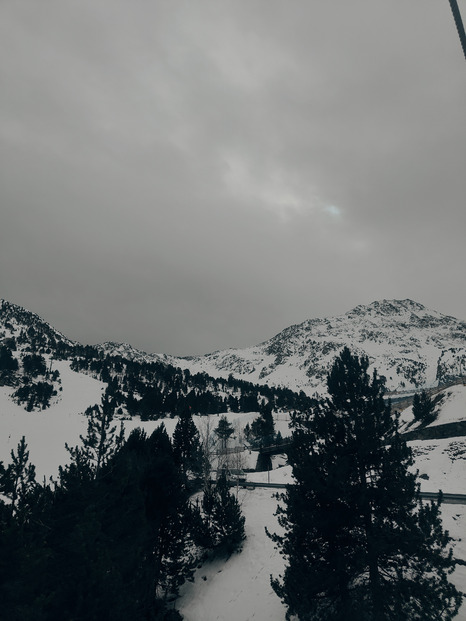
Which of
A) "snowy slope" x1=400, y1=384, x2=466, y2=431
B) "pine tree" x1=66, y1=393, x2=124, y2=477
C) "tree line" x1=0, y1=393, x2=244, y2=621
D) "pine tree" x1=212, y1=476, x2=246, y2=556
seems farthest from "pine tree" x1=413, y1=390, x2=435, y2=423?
"pine tree" x1=66, y1=393, x2=124, y2=477

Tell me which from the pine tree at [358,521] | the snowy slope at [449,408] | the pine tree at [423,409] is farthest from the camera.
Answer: the pine tree at [423,409]

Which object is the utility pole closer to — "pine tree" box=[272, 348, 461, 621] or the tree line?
"pine tree" box=[272, 348, 461, 621]

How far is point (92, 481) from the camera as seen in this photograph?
16688mm

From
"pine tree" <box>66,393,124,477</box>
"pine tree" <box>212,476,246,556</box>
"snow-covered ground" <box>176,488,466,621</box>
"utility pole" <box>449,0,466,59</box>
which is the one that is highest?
"utility pole" <box>449,0,466,59</box>

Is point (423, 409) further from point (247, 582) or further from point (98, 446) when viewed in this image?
point (98, 446)

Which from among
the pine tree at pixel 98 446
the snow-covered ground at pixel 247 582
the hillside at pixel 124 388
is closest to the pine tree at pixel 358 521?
the snow-covered ground at pixel 247 582

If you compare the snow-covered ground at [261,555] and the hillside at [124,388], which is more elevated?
the hillside at [124,388]

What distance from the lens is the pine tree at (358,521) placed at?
12.4 metres

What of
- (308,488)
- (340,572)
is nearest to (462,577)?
(340,572)

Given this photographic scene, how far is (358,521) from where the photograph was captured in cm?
1364

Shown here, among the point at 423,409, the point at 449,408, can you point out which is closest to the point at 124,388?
the point at 423,409

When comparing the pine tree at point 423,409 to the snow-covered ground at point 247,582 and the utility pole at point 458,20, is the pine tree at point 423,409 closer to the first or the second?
the snow-covered ground at point 247,582

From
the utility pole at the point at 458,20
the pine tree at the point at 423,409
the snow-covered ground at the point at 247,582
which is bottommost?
the snow-covered ground at the point at 247,582

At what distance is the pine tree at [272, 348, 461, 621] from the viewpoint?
12.4m
